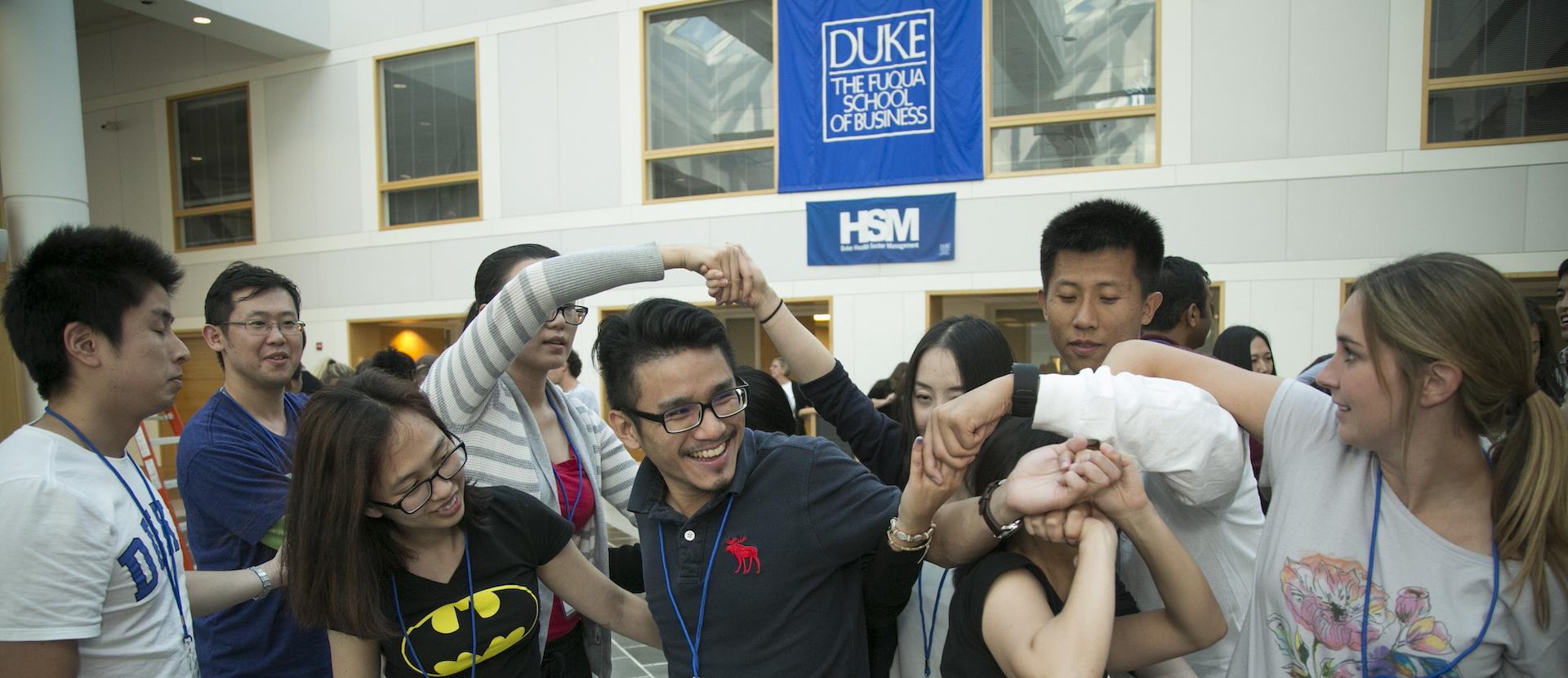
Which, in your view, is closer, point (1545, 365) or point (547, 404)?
point (547, 404)

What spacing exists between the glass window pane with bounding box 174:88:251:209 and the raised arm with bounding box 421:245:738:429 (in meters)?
10.9

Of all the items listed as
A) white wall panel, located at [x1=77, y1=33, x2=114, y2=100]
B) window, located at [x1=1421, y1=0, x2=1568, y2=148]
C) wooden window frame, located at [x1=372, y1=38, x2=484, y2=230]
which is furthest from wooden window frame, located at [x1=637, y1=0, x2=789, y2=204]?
white wall panel, located at [x1=77, y1=33, x2=114, y2=100]

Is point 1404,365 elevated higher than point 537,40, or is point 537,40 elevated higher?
point 537,40

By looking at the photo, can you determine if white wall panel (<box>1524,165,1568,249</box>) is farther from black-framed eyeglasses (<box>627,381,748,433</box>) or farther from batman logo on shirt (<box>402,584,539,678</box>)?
batman logo on shirt (<box>402,584,539,678</box>)

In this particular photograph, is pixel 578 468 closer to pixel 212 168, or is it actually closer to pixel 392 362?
pixel 392 362

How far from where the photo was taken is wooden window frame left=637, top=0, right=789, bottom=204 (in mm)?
8445

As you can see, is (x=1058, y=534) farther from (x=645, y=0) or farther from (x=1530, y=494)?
(x=645, y=0)

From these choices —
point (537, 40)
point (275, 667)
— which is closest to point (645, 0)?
point (537, 40)

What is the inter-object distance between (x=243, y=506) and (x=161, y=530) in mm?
381

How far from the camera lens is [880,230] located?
809cm

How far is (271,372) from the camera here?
2.50 metres

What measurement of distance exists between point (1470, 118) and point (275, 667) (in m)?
8.85

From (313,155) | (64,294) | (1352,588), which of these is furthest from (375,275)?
(1352,588)

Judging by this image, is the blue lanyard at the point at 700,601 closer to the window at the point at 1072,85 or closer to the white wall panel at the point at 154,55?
the window at the point at 1072,85
